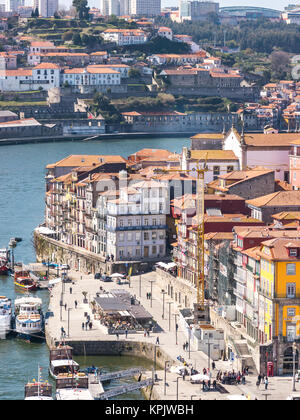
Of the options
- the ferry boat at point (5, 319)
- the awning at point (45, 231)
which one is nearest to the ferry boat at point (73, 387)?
the ferry boat at point (5, 319)

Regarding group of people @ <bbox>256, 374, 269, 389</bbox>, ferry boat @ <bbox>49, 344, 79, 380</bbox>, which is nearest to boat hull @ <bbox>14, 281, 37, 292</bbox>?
ferry boat @ <bbox>49, 344, 79, 380</bbox>

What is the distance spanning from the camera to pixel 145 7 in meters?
146

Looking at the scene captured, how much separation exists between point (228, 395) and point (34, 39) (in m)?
91.0

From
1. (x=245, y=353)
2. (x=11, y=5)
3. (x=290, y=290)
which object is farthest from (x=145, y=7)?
(x=290, y=290)

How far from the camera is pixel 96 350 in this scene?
18.6 metres

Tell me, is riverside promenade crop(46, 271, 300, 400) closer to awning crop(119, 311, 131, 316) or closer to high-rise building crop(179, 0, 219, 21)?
awning crop(119, 311, 131, 316)

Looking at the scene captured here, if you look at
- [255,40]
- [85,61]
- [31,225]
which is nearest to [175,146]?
[85,61]

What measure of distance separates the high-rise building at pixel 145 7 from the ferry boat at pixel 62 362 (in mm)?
126995

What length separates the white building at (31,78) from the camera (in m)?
90.1

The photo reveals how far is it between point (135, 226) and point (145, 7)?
399ft

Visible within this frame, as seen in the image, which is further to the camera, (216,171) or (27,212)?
(27,212)

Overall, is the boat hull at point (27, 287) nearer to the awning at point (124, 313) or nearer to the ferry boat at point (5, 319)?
the ferry boat at point (5, 319)

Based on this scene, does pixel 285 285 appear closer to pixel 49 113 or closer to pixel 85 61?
pixel 49 113

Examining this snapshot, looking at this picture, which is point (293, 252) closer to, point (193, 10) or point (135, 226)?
point (135, 226)
